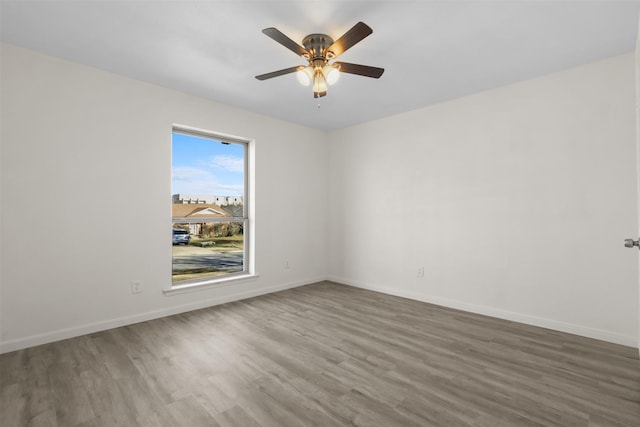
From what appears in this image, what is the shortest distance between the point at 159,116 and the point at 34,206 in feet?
4.85

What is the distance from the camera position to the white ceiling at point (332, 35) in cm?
215

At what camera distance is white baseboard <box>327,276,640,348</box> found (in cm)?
278

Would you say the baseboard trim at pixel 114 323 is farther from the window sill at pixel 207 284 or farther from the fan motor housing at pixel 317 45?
the fan motor housing at pixel 317 45

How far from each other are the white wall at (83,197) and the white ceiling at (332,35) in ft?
0.93

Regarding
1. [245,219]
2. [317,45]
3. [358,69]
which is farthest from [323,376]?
[245,219]

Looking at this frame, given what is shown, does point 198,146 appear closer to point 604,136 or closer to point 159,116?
point 159,116

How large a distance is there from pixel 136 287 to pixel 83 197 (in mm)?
1061

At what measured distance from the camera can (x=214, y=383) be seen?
209cm

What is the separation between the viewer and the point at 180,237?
389 centimetres

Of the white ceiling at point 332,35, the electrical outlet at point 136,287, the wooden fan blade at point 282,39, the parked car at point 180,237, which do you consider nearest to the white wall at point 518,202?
the white ceiling at point 332,35

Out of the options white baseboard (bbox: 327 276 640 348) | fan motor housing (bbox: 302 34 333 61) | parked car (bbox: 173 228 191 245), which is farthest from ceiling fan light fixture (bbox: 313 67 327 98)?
white baseboard (bbox: 327 276 640 348)

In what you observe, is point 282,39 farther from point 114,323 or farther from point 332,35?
point 114,323

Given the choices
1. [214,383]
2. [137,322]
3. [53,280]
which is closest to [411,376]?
[214,383]

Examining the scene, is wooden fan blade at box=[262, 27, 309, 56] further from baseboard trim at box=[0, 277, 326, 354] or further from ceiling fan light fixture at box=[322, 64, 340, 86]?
baseboard trim at box=[0, 277, 326, 354]
